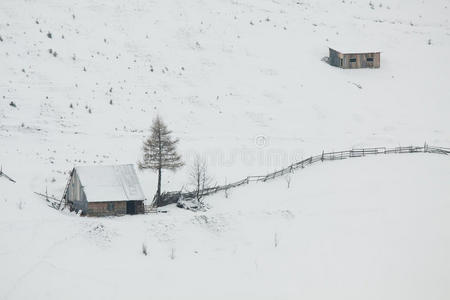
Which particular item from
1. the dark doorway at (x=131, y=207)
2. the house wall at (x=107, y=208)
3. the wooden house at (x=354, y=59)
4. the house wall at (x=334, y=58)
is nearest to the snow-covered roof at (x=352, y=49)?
the wooden house at (x=354, y=59)

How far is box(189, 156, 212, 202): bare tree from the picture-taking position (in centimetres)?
5478

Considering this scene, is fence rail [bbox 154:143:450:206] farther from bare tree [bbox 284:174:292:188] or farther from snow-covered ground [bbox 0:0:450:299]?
snow-covered ground [bbox 0:0:450:299]

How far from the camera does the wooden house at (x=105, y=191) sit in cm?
5069

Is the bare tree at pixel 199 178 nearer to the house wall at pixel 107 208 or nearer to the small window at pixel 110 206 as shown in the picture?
the house wall at pixel 107 208

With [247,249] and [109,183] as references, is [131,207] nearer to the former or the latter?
[109,183]

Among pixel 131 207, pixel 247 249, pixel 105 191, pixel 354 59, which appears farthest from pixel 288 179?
pixel 354 59

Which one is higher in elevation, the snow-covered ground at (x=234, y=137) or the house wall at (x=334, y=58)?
the house wall at (x=334, y=58)

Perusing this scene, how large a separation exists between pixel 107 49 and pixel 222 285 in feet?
102

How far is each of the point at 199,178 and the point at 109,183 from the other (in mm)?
6553

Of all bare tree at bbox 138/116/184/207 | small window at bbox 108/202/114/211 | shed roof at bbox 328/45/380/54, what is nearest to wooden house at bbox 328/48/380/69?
shed roof at bbox 328/45/380/54

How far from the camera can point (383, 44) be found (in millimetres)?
82125

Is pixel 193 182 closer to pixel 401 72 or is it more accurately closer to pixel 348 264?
pixel 348 264

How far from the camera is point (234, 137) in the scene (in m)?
65.2

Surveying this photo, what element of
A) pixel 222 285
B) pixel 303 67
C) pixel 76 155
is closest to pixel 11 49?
pixel 76 155
